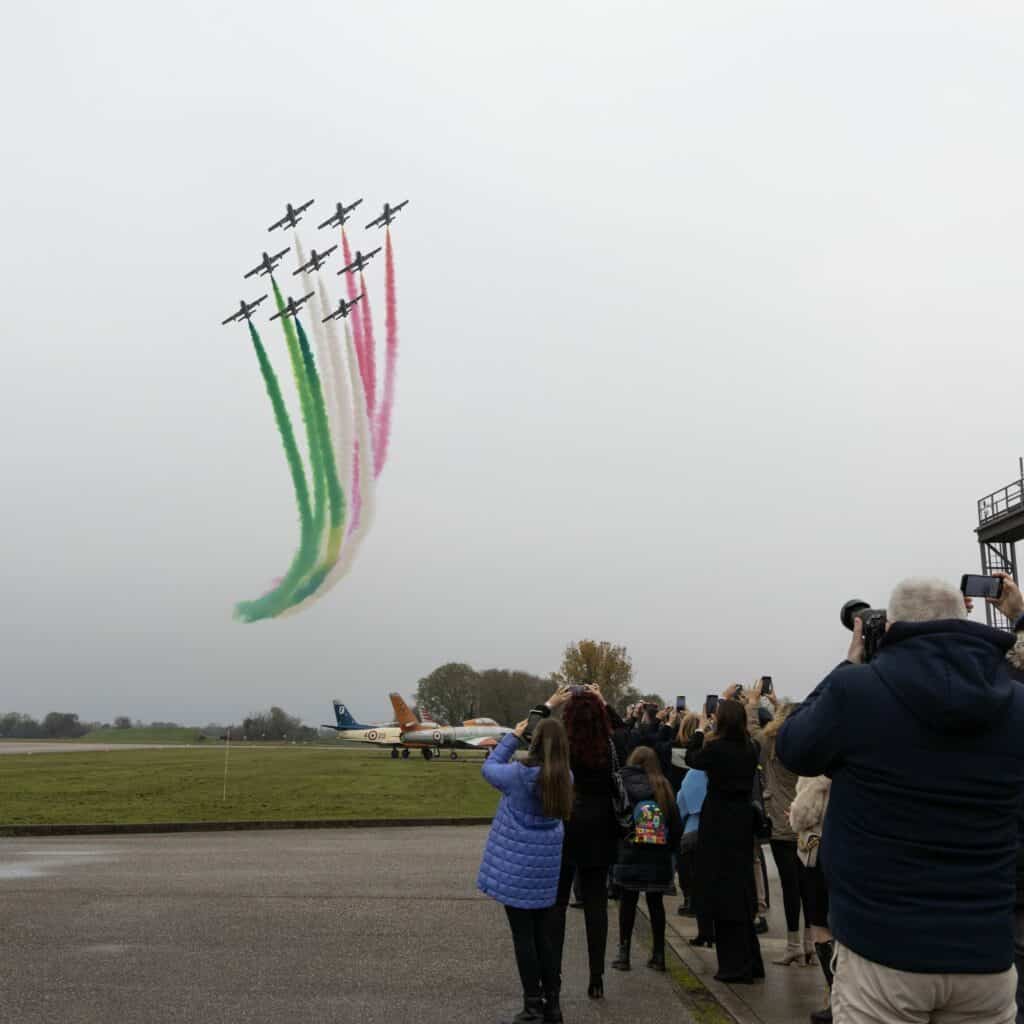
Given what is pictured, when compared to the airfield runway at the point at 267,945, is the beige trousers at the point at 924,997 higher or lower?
higher

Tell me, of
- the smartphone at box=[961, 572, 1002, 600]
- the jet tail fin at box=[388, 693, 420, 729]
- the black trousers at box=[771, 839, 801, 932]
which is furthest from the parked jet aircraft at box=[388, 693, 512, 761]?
the smartphone at box=[961, 572, 1002, 600]

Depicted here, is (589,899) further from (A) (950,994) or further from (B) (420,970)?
(A) (950,994)

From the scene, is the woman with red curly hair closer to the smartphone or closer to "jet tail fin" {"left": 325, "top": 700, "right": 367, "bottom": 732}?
the smartphone

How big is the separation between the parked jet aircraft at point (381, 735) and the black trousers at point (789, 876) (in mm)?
47871

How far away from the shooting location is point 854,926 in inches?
133

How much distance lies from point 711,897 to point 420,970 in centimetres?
217

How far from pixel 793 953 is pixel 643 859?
1790 mm

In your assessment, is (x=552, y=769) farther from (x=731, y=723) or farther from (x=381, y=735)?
(x=381, y=735)

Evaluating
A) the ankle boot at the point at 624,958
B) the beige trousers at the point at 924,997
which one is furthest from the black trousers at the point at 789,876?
the beige trousers at the point at 924,997

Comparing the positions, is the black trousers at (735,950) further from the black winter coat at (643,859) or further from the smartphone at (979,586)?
the smartphone at (979,586)

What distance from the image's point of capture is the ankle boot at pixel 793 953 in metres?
8.81

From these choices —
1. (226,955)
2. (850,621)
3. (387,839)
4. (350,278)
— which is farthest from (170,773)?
(850,621)

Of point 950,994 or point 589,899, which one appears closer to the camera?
point 950,994

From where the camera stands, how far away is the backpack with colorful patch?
319 inches
